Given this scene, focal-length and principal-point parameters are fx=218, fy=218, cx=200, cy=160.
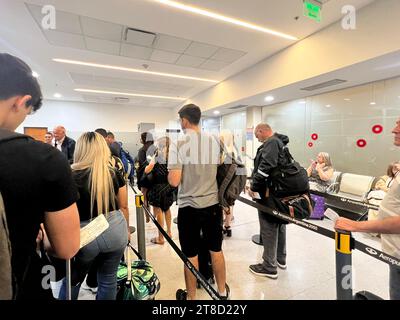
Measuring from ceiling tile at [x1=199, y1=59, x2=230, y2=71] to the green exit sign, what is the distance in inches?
100

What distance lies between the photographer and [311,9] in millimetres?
2775

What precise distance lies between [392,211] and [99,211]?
1718 millimetres

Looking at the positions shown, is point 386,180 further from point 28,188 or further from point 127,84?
point 127,84

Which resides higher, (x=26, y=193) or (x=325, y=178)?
(x=26, y=193)

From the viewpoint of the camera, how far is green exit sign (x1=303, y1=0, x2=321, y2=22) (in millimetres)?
2748

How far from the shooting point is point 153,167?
289cm

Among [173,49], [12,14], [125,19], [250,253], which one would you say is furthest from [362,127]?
[12,14]

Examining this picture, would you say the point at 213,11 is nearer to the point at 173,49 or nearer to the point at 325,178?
the point at 173,49

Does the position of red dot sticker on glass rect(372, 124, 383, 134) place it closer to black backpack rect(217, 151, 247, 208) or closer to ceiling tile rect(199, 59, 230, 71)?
ceiling tile rect(199, 59, 230, 71)

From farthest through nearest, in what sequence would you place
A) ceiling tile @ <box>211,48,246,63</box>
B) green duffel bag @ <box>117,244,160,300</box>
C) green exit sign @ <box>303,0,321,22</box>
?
ceiling tile @ <box>211,48,246,63</box>
green exit sign @ <box>303,0,321,22</box>
green duffel bag @ <box>117,244,160,300</box>

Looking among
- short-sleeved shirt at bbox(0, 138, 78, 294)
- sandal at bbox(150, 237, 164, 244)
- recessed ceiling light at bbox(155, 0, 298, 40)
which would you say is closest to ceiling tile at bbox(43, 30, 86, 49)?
recessed ceiling light at bbox(155, 0, 298, 40)

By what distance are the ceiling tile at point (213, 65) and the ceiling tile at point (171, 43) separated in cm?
91
